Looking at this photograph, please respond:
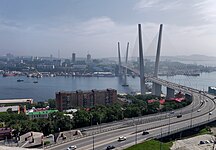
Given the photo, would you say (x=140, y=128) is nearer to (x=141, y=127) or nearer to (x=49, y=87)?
(x=141, y=127)

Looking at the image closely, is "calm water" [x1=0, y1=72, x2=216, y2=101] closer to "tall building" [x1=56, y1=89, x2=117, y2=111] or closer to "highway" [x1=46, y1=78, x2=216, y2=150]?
"tall building" [x1=56, y1=89, x2=117, y2=111]

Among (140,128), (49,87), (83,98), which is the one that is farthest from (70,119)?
(49,87)

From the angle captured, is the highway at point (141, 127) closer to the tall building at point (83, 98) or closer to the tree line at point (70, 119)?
the tree line at point (70, 119)

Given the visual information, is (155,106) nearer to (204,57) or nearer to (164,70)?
(164,70)

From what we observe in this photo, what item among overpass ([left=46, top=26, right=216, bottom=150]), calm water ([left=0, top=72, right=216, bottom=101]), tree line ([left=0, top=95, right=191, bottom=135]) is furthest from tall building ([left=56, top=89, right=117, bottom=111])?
calm water ([left=0, top=72, right=216, bottom=101])

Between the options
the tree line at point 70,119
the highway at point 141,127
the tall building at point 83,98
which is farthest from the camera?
the tall building at point 83,98

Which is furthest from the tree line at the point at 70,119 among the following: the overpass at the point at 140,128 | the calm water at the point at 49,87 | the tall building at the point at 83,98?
the calm water at the point at 49,87

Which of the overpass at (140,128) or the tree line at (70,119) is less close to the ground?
the tree line at (70,119)

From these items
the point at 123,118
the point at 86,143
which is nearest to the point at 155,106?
the point at 123,118
